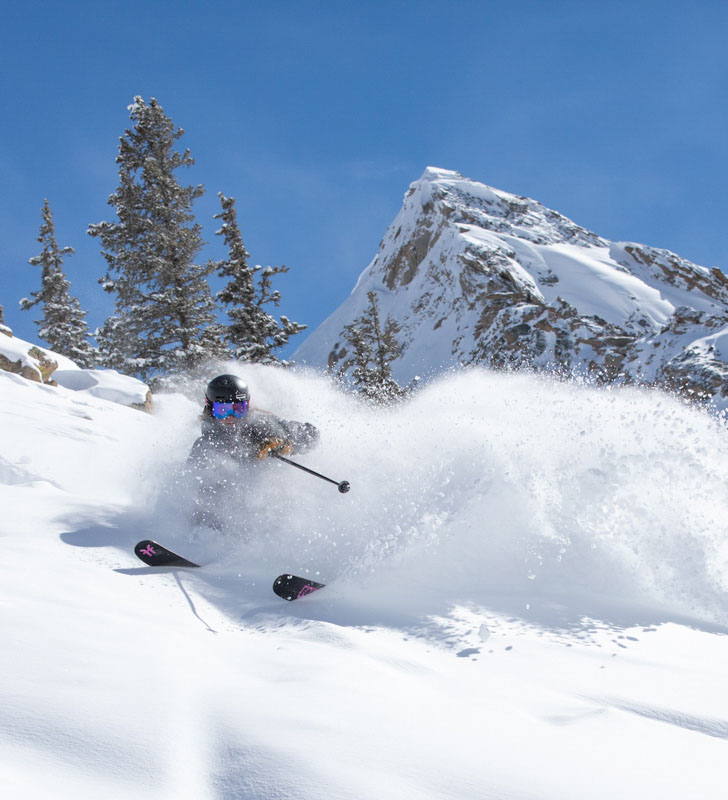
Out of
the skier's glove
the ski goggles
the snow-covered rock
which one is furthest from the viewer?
the snow-covered rock

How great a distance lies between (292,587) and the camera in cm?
415

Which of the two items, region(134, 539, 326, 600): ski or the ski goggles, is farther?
the ski goggles

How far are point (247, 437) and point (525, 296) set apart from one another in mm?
54528

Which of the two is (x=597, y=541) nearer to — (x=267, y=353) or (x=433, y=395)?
(x=433, y=395)

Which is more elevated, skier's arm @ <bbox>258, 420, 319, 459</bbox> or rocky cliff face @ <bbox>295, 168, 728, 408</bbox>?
rocky cliff face @ <bbox>295, 168, 728, 408</bbox>

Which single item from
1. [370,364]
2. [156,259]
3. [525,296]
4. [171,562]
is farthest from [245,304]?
[525,296]

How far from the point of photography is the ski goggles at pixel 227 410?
6.61 m

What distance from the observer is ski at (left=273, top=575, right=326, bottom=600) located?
13.5 feet

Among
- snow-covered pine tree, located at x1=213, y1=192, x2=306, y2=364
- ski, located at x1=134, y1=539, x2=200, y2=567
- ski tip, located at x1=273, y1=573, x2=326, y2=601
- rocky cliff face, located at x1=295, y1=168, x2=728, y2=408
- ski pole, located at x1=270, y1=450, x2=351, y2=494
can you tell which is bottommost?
ski, located at x1=134, y1=539, x2=200, y2=567

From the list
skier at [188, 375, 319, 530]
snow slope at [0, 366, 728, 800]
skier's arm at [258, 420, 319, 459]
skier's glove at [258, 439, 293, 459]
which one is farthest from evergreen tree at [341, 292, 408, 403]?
skier's glove at [258, 439, 293, 459]

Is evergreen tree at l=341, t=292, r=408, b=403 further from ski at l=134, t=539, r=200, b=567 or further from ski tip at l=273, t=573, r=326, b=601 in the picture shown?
ski tip at l=273, t=573, r=326, b=601

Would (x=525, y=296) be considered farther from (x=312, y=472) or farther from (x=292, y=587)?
(x=292, y=587)

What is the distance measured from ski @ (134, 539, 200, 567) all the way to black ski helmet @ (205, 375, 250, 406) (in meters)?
2.26

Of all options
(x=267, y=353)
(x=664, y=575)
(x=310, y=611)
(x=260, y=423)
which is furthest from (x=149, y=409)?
(x=664, y=575)
